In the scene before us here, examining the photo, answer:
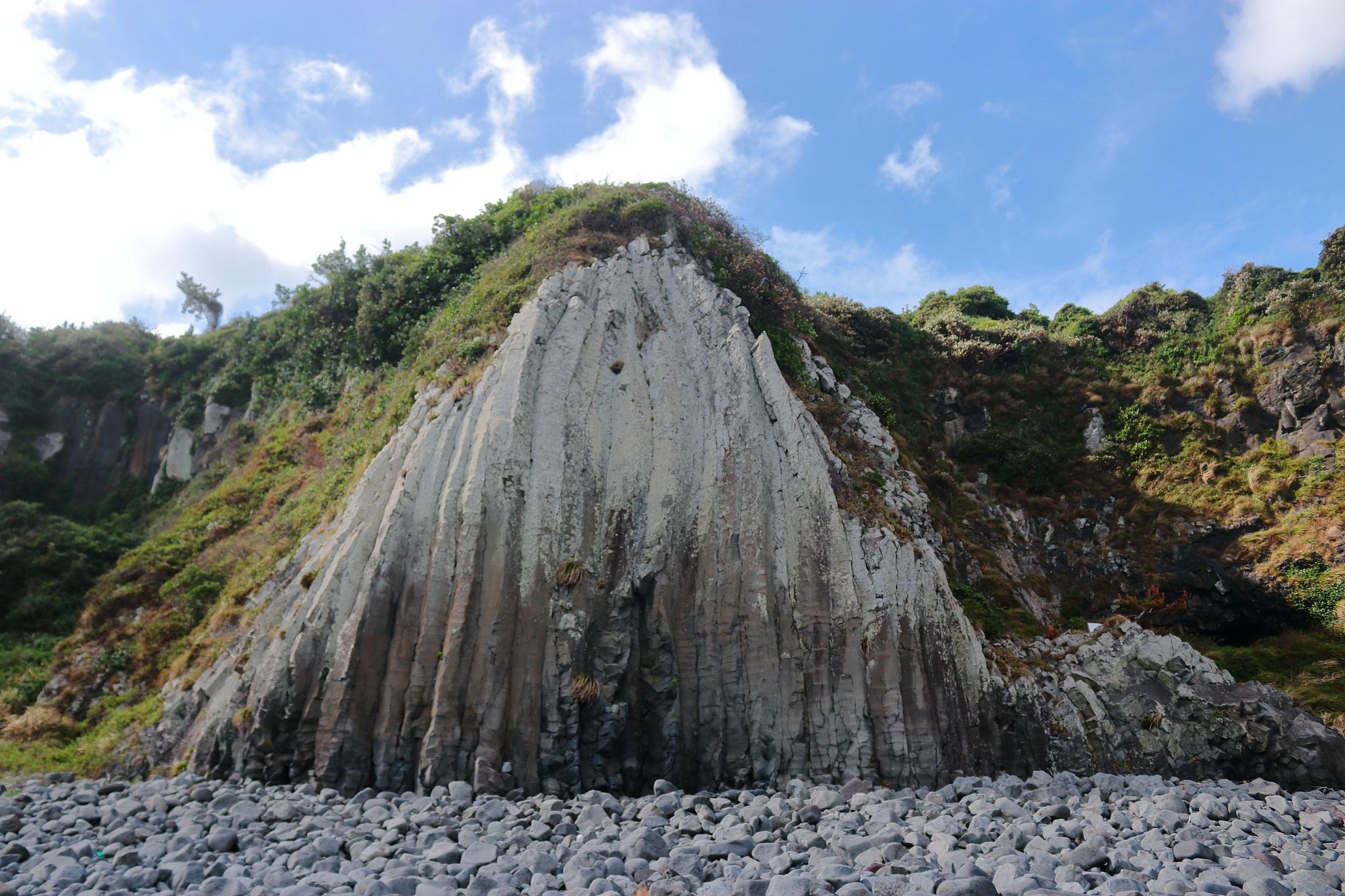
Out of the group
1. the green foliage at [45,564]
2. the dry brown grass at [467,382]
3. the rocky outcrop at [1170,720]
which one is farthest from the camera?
the green foliage at [45,564]

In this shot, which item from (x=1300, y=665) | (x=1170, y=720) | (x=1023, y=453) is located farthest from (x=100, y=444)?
(x=1300, y=665)

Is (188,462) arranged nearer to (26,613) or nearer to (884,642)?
(26,613)

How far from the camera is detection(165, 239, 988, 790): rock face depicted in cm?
1099

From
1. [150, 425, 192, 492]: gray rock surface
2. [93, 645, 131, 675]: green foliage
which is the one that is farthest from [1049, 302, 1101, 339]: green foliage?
[150, 425, 192, 492]: gray rock surface

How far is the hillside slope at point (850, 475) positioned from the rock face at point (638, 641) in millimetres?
140

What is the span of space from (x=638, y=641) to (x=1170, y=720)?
34.0ft

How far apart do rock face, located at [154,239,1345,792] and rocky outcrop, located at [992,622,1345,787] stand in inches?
1.9

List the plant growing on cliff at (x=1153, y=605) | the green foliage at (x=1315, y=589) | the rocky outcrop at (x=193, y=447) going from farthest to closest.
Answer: the rocky outcrop at (x=193, y=447) < the plant growing on cliff at (x=1153, y=605) < the green foliage at (x=1315, y=589)

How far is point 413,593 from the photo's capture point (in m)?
11.7

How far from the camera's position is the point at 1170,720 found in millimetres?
13203

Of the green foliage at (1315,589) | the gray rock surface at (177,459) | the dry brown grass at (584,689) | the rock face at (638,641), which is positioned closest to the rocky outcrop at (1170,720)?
the rock face at (638,641)

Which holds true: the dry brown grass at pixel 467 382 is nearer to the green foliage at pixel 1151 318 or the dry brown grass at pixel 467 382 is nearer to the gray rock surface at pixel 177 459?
the gray rock surface at pixel 177 459

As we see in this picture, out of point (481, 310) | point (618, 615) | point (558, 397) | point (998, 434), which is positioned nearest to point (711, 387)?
point (558, 397)

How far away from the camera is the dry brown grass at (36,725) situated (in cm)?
1531
